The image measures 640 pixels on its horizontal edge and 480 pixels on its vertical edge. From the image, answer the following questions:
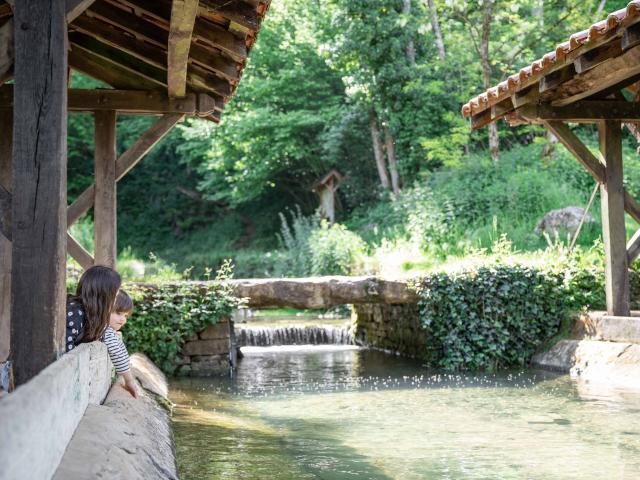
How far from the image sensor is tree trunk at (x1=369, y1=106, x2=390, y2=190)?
21.6 m

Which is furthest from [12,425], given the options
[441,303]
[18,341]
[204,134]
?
[204,134]

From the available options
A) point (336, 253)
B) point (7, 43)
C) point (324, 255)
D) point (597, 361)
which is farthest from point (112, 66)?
point (324, 255)

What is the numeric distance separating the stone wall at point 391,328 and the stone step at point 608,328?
2.47 meters

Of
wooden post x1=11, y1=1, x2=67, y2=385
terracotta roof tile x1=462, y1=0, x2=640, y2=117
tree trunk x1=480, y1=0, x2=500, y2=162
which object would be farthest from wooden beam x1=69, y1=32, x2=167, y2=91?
tree trunk x1=480, y1=0, x2=500, y2=162

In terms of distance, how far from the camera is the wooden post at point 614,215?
29.3 feet

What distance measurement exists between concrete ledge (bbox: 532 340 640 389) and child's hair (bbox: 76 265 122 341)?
19.2ft

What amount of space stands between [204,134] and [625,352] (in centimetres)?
1676

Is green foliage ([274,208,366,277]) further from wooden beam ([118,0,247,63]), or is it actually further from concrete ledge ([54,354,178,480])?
concrete ledge ([54,354,178,480])

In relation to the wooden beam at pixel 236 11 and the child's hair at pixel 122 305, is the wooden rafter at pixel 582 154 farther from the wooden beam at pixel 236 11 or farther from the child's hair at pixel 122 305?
the child's hair at pixel 122 305

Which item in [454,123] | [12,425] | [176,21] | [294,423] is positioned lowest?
[294,423]

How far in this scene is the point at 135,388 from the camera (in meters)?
5.48

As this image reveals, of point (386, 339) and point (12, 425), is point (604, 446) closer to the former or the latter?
point (12, 425)

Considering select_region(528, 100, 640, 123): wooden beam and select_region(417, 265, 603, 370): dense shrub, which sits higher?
select_region(528, 100, 640, 123): wooden beam

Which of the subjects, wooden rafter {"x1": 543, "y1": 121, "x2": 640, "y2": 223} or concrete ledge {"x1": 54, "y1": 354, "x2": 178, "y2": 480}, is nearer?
concrete ledge {"x1": 54, "y1": 354, "x2": 178, "y2": 480}
